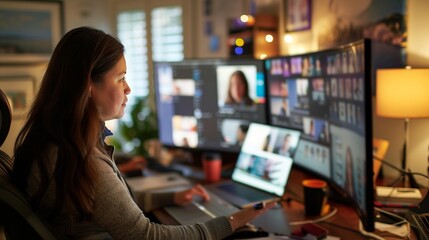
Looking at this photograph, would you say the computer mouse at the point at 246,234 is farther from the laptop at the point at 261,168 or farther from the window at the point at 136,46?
the window at the point at 136,46

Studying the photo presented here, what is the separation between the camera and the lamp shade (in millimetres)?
1501

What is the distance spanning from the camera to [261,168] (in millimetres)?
1771

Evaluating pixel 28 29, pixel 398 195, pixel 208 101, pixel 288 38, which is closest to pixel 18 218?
pixel 398 195

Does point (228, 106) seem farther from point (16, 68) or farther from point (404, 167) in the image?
point (16, 68)

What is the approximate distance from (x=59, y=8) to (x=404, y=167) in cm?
324

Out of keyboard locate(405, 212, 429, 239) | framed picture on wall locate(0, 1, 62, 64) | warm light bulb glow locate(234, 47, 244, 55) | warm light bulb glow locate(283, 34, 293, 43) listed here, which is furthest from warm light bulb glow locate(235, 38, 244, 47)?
framed picture on wall locate(0, 1, 62, 64)

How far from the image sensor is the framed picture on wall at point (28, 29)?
3.56m

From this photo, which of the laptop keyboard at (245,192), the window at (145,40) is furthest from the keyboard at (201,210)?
the window at (145,40)

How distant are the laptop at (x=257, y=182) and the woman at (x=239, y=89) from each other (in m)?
0.27

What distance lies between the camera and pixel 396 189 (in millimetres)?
1505

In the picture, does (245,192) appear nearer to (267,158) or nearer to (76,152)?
(267,158)

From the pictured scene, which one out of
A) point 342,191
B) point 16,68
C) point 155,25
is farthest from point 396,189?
point 16,68

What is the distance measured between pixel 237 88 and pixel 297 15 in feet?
1.87

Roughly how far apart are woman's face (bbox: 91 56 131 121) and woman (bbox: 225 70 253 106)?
43.3 inches
